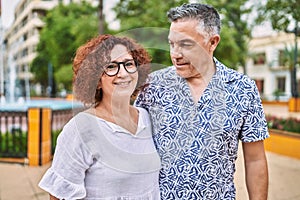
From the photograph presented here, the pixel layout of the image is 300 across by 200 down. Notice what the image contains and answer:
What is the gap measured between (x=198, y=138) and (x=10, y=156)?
16.7 ft

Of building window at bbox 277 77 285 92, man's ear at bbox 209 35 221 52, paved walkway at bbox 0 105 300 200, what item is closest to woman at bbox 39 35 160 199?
man's ear at bbox 209 35 221 52

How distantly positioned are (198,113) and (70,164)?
51 cm

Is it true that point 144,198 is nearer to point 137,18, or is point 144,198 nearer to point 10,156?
point 10,156

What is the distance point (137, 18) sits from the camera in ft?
30.6

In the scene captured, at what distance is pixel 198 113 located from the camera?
1384mm

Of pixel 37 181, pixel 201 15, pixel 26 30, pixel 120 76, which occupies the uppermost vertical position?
pixel 26 30

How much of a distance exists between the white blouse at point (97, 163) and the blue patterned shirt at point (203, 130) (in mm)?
123

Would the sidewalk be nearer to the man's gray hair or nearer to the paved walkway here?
the paved walkway

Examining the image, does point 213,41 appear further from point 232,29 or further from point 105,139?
point 232,29

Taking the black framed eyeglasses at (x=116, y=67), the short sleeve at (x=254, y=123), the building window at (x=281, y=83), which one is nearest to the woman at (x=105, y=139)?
the black framed eyeglasses at (x=116, y=67)

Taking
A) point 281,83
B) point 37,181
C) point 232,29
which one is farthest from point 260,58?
point 37,181

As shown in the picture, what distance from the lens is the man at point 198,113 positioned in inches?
53.0

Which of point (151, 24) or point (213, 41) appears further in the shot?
point (151, 24)

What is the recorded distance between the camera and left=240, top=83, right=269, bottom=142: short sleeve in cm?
142
